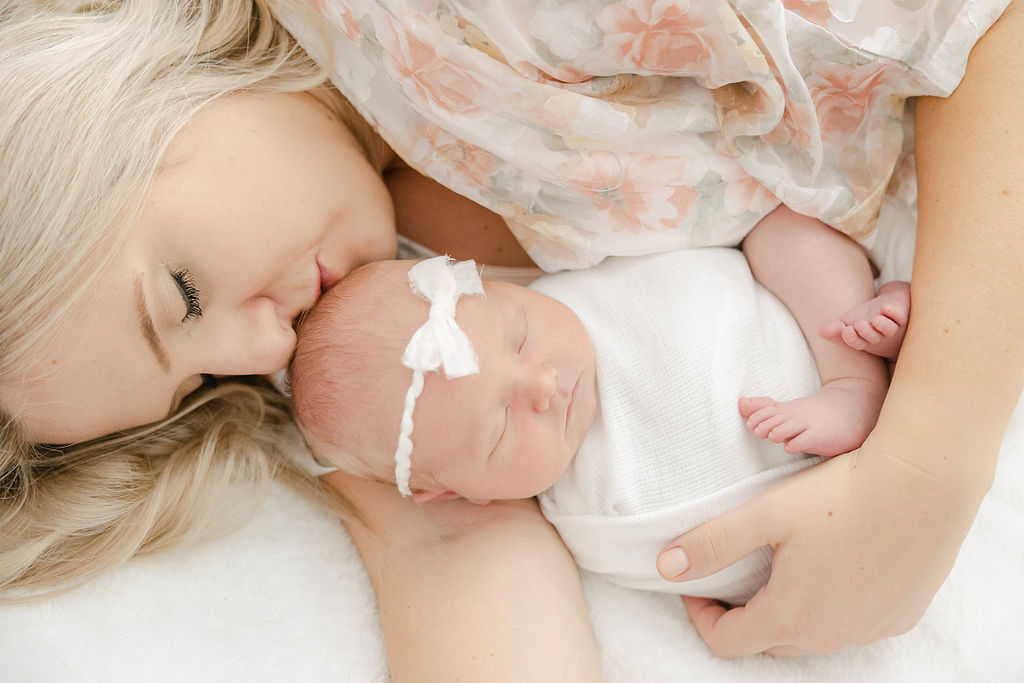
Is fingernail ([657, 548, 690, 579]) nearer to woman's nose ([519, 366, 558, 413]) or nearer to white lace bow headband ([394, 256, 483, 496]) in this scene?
woman's nose ([519, 366, 558, 413])

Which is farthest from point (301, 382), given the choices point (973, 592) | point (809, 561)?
point (973, 592)

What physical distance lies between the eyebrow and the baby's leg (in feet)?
2.53

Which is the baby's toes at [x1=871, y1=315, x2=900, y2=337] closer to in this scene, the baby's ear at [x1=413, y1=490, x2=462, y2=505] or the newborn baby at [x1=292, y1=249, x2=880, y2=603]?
the newborn baby at [x1=292, y1=249, x2=880, y2=603]

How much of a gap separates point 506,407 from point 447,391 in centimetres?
9

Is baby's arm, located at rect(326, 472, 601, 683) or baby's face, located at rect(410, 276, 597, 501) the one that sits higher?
baby's face, located at rect(410, 276, 597, 501)

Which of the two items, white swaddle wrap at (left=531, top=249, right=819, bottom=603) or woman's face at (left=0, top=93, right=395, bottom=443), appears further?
white swaddle wrap at (left=531, top=249, right=819, bottom=603)

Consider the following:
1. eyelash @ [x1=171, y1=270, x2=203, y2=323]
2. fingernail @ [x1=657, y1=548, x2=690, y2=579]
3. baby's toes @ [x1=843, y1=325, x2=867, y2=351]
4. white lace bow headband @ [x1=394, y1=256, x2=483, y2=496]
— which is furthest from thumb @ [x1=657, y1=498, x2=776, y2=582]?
eyelash @ [x1=171, y1=270, x2=203, y2=323]

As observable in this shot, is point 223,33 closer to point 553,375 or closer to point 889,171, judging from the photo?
point 553,375

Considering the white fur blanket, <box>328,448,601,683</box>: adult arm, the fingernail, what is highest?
the fingernail

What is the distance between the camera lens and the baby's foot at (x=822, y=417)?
1.10m

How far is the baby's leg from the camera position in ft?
3.65

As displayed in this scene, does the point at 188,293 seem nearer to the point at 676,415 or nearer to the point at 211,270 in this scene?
the point at 211,270

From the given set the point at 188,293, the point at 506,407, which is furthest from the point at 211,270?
the point at 506,407

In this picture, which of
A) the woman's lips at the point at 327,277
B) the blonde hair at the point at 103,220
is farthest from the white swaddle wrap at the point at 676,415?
the blonde hair at the point at 103,220
